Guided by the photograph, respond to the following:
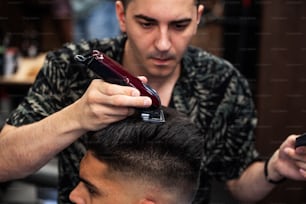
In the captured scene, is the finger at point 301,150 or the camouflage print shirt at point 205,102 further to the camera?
the camouflage print shirt at point 205,102

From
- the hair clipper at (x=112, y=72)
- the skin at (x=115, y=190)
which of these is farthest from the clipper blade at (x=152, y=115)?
the skin at (x=115, y=190)

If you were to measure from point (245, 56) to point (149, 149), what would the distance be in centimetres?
115

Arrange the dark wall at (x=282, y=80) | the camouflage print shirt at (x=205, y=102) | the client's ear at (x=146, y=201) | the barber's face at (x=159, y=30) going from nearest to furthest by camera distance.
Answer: the client's ear at (x=146, y=201) → the barber's face at (x=159, y=30) → the camouflage print shirt at (x=205, y=102) → the dark wall at (x=282, y=80)

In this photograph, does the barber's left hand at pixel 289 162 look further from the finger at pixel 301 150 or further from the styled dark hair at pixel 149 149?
the styled dark hair at pixel 149 149

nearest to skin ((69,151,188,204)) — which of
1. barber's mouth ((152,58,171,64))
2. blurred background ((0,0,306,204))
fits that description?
barber's mouth ((152,58,171,64))

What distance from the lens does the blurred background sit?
1560mm

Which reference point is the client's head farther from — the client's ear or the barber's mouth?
the barber's mouth

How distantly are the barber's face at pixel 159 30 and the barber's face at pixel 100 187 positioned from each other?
26 cm

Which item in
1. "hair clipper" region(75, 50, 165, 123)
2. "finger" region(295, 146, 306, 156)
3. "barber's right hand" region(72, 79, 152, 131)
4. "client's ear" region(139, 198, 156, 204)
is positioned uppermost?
"hair clipper" region(75, 50, 165, 123)

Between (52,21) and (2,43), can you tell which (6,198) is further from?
(52,21)

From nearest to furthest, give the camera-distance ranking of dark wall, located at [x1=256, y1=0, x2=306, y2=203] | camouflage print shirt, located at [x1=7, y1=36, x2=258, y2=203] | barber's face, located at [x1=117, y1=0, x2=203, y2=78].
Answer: barber's face, located at [x1=117, y1=0, x2=203, y2=78] → camouflage print shirt, located at [x1=7, y1=36, x2=258, y2=203] → dark wall, located at [x1=256, y1=0, x2=306, y2=203]

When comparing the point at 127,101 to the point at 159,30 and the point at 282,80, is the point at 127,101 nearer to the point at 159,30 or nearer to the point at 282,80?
the point at 159,30

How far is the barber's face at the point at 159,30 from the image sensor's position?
1.02m

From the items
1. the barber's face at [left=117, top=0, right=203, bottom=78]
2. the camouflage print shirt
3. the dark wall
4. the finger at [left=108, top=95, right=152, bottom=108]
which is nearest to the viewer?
the finger at [left=108, top=95, right=152, bottom=108]
